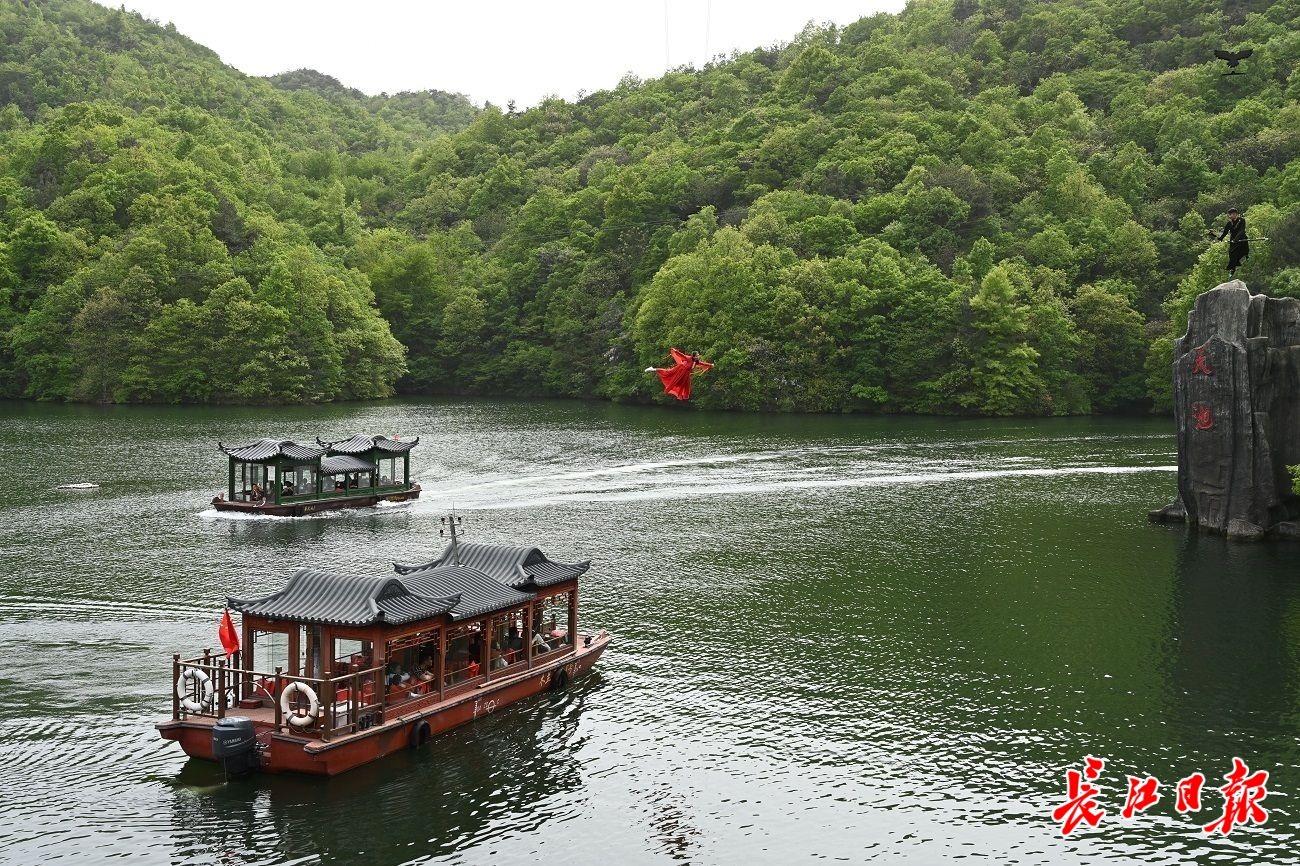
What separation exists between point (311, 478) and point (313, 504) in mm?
1709

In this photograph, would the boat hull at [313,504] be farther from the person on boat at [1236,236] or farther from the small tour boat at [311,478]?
the person on boat at [1236,236]

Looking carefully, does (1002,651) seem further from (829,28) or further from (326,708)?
(829,28)

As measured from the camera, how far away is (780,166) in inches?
5517

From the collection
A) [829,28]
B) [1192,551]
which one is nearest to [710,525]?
[1192,551]

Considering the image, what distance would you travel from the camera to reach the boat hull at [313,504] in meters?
54.8

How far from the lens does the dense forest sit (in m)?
108

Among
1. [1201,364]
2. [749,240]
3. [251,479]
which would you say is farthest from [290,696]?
[749,240]

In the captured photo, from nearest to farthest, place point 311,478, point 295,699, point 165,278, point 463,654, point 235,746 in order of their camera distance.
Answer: point 235,746
point 295,699
point 463,654
point 311,478
point 165,278

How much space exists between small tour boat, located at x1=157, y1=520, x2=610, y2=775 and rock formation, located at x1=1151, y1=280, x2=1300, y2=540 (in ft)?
105

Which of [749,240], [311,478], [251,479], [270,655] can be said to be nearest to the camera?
[270,655]

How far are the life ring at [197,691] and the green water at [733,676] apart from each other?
3.90 feet

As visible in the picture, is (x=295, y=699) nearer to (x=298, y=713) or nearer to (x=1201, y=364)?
(x=298, y=713)

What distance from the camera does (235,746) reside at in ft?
78.0

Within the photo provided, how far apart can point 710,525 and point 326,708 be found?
95.6ft
